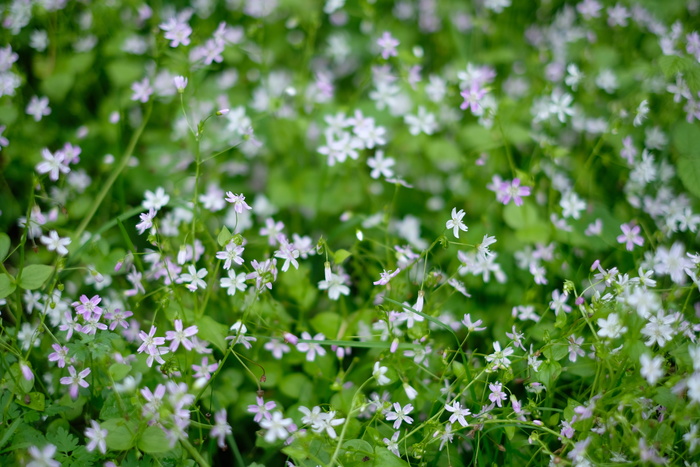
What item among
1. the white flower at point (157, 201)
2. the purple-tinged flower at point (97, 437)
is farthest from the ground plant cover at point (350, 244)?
the white flower at point (157, 201)

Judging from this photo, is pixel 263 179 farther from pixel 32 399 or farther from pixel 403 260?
pixel 32 399

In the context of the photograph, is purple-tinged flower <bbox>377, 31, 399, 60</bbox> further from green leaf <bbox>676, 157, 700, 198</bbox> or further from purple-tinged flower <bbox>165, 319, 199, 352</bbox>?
purple-tinged flower <bbox>165, 319, 199, 352</bbox>

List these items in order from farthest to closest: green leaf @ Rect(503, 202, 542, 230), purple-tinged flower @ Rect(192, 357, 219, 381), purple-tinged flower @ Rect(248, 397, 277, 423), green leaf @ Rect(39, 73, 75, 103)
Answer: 1. green leaf @ Rect(39, 73, 75, 103)
2. green leaf @ Rect(503, 202, 542, 230)
3. purple-tinged flower @ Rect(192, 357, 219, 381)
4. purple-tinged flower @ Rect(248, 397, 277, 423)

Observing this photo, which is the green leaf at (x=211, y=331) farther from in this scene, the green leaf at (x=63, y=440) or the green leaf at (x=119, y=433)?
the green leaf at (x=63, y=440)

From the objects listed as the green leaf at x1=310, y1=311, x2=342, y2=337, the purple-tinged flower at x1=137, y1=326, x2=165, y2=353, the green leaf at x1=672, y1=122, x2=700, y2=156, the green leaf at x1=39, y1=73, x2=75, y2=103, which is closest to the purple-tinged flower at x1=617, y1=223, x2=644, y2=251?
the green leaf at x1=672, y1=122, x2=700, y2=156

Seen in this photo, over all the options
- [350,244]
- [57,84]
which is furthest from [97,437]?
[57,84]

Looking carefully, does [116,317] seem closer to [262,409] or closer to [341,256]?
[262,409]
